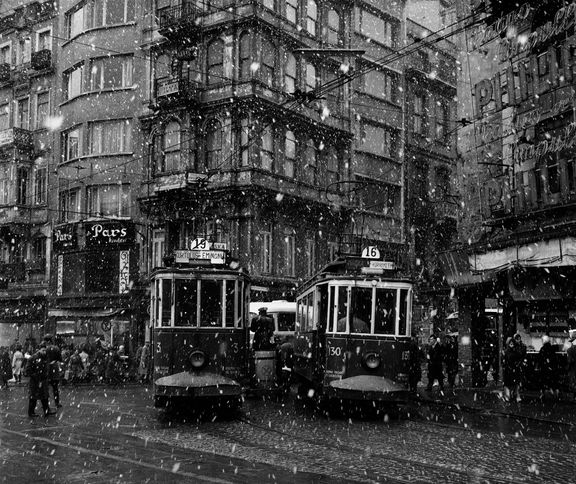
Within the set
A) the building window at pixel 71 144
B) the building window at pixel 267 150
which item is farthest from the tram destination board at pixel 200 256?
the building window at pixel 71 144

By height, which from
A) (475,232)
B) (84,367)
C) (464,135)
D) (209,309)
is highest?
(464,135)

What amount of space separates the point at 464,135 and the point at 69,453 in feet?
61.4

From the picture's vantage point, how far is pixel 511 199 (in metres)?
21.8

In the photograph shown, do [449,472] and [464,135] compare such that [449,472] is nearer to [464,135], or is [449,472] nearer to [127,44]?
[464,135]

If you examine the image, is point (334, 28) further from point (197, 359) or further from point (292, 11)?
point (197, 359)

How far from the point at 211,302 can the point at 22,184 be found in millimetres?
30077

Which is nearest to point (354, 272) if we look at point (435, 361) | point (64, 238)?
point (435, 361)

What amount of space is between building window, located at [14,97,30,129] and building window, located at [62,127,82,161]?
4888 mm

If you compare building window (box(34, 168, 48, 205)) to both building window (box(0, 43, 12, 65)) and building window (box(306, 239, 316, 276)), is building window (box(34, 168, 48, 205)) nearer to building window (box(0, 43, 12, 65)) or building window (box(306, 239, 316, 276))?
building window (box(0, 43, 12, 65))

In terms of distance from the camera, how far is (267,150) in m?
34.9

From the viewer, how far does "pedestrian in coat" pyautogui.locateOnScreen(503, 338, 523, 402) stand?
18.6 meters

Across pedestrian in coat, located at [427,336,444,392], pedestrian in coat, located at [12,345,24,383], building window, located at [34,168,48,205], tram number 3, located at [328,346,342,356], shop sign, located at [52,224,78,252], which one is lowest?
pedestrian in coat, located at [12,345,24,383]

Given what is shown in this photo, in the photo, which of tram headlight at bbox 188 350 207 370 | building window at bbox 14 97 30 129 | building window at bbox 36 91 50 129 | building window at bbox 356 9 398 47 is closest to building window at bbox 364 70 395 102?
building window at bbox 356 9 398 47

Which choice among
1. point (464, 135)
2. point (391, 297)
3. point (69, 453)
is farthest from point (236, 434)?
point (464, 135)
